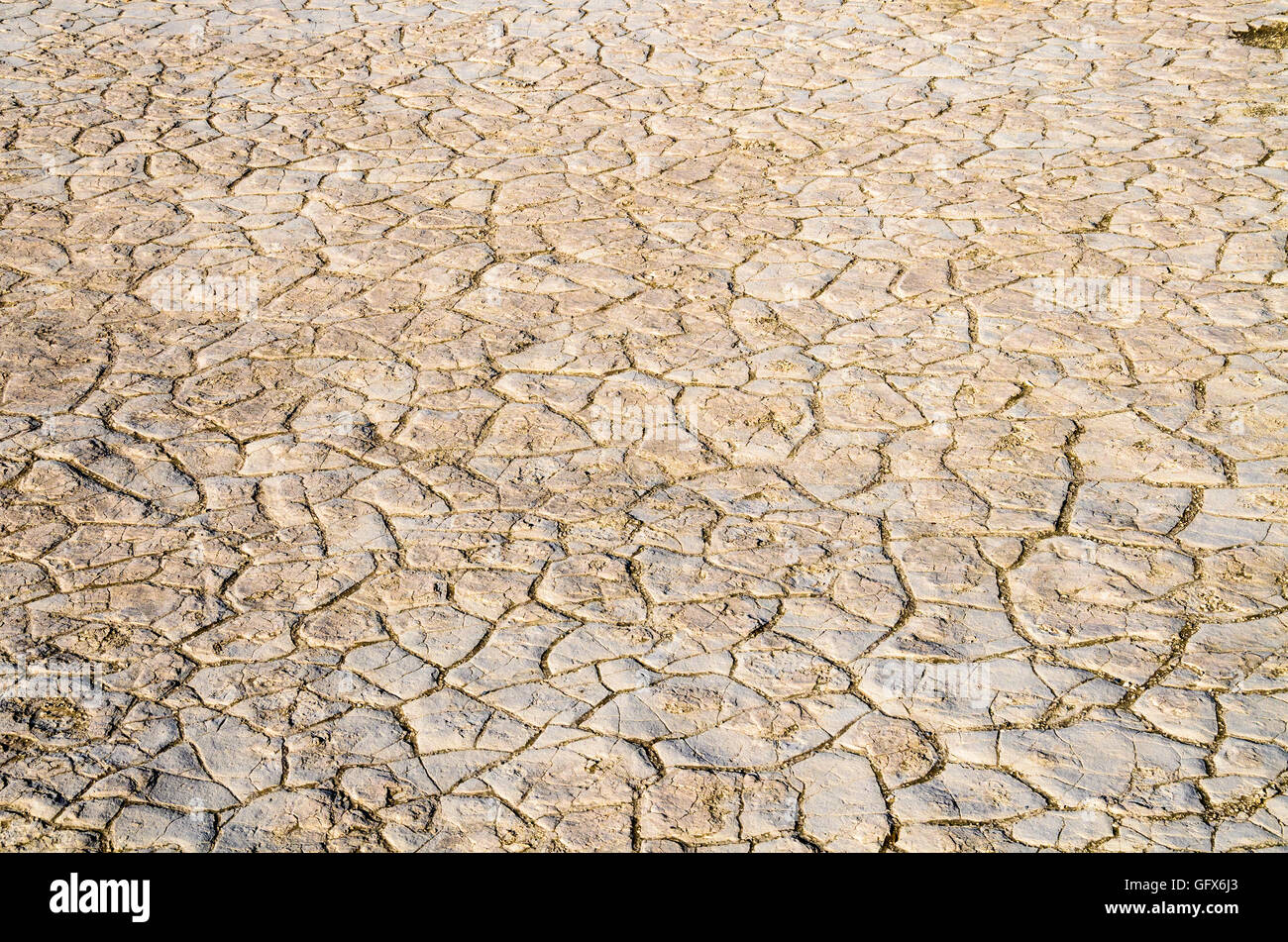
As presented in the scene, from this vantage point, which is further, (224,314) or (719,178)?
(719,178)

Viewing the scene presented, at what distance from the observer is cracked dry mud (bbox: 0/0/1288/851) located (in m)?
3.52

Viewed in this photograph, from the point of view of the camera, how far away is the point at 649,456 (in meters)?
4.85

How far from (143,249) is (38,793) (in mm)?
3520

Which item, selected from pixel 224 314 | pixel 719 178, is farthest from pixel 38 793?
pixel 719 178

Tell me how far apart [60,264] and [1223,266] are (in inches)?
210

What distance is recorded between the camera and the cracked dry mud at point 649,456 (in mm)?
3516

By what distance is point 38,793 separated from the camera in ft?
11.2

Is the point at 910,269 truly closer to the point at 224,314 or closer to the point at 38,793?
the point at 224,314
